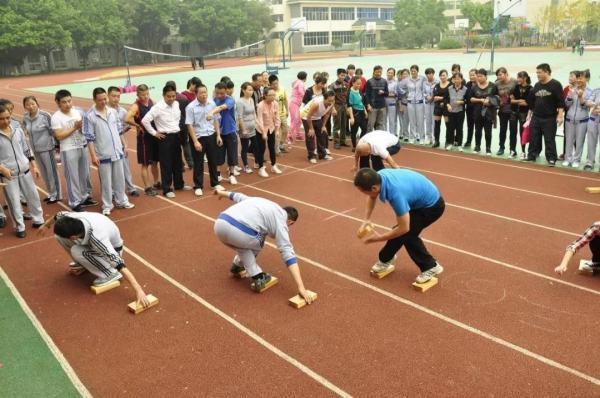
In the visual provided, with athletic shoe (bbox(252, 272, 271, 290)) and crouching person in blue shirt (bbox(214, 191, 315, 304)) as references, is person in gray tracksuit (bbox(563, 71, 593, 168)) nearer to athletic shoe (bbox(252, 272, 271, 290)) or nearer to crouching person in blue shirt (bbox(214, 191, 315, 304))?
crouching person in blue shirt (bbox(214, 191, 315, 304))

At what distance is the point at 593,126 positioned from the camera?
8961 millimetres

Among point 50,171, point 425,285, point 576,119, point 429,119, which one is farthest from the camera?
point 429,119

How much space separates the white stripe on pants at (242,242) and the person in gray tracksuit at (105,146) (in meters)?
3.45

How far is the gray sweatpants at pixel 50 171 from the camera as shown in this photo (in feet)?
26.0

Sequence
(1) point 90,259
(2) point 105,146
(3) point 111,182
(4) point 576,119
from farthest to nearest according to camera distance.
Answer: (4) point 576,119 < (3) point 111,182 < (2) point 105,146 < (1) point 90,259

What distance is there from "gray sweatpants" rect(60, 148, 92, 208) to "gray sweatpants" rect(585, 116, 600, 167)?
8790 mm

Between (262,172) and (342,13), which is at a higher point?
(342,13)

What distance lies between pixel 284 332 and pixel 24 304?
110 inches

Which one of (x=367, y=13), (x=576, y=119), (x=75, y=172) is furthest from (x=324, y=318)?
(x=367, y=13)

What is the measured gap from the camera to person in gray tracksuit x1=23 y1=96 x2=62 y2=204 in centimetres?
759

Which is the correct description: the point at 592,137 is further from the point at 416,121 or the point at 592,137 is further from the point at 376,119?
the point at 376,119

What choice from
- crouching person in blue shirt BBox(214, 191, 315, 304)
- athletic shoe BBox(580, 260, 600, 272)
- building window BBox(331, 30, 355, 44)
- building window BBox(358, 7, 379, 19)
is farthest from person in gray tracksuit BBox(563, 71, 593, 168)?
building window BBox(358, 7, 379, 19)

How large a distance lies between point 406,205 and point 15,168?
5349 millimetres

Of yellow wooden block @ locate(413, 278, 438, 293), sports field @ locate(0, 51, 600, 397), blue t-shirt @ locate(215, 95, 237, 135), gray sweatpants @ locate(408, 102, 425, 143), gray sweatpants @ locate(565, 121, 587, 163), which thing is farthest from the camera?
gray sweatpants @ locate(408, 102, 425, 143)
